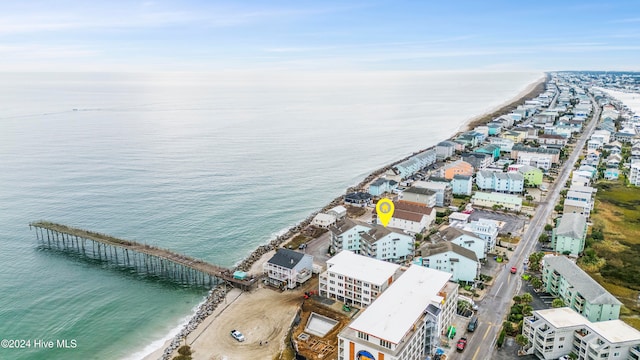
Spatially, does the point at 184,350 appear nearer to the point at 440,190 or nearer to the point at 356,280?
the point at 356,280

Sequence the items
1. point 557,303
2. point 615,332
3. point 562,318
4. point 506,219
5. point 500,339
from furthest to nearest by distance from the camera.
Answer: point 506,219 → point 557,303 → point 500,339 → point 562,318 → point 615,332

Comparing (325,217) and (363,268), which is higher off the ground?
(363,268)

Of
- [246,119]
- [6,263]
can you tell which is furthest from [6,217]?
[246,119]

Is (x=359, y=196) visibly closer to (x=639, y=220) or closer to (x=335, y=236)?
(x=335, y=236)

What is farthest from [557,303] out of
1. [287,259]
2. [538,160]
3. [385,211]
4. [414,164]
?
[538,160]

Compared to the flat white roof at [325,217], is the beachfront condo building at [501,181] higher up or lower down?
higher up

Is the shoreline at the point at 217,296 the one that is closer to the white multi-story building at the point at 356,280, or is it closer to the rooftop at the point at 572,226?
the white multi-story building at the point at 356,280

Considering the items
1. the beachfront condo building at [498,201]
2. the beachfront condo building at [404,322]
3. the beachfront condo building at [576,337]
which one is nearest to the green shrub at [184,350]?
the beachfront condo building at [404,322]
